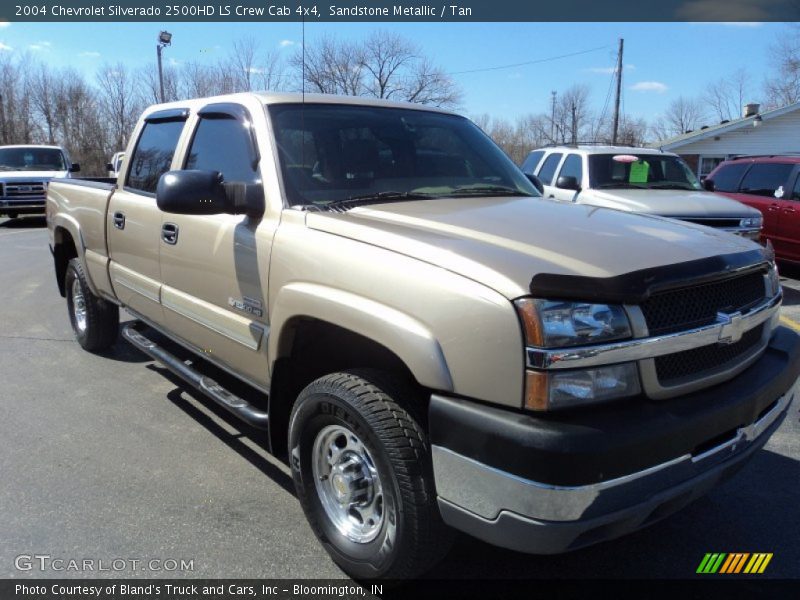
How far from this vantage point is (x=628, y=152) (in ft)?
31.3

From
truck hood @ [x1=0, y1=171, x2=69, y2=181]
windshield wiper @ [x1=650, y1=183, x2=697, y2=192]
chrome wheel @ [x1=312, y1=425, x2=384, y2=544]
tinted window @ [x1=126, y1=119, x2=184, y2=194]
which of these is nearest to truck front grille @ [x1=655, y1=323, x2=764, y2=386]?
chrome wheel @ [x1=312, y1=425, x2=384, y2=544]

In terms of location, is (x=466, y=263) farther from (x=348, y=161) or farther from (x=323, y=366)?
(x=348, y=161)

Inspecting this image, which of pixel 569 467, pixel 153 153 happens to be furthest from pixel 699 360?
pixel 153 153

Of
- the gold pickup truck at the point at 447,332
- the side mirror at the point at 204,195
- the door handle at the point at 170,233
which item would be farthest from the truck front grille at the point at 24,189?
the side mirror at the point at 204,195

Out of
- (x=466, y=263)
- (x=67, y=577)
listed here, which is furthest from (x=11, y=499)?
(x=466, y=263)

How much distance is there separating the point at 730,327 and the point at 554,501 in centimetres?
97

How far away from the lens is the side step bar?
3076 millimetres

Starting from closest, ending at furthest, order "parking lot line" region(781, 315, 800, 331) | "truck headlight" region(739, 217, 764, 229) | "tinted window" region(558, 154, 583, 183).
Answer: "parking lot line" region(781, 315, 800, 331) < "truck headlight" region(739, 217, 764, 229) < "tinted window" region(558, 154, 583, 183)

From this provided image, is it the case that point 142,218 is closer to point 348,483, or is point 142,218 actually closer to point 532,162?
point 348,483

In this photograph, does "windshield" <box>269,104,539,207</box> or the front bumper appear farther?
"windshield" <box>269,104,539,207</box>

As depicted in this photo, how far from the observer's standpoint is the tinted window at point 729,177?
1044cm

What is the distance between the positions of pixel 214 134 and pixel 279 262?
1285mm

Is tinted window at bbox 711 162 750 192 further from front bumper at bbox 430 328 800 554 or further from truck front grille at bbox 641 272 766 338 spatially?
front bumper at bbox 430 328 800 554

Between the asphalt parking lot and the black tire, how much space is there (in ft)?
2.42
